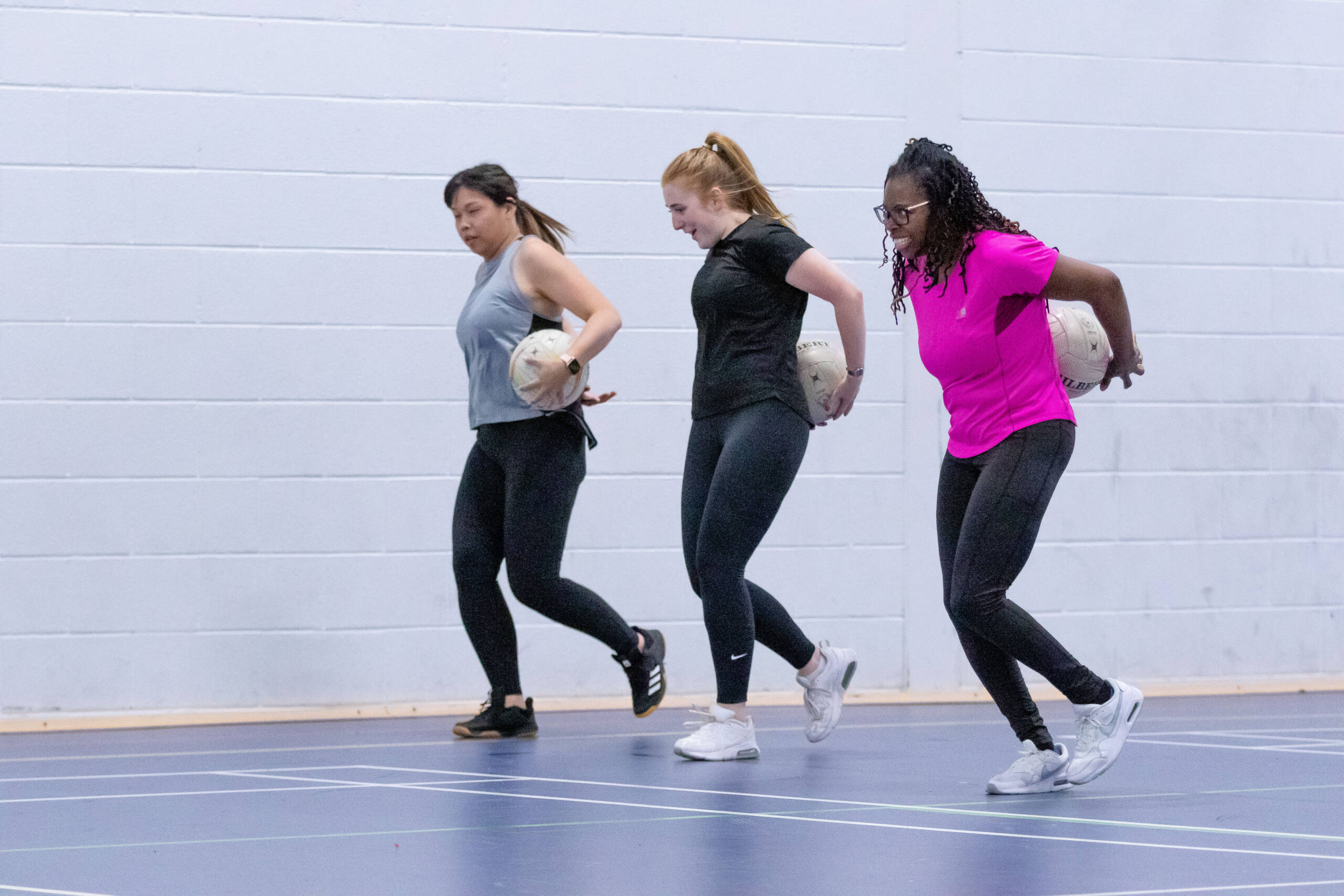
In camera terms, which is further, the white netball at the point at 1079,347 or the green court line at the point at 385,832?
the white netball at the point at 1079,347

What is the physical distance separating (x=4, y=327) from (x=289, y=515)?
1.11 meters

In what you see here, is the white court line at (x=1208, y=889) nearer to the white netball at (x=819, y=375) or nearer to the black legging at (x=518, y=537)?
the white netball at (x=819, y=375)

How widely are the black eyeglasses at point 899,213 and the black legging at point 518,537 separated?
4.39 ft

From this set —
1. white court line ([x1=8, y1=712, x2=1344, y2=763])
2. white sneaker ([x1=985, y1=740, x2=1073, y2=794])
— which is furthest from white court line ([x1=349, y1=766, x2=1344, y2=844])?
white court line ([x1=8, y1=712, x2=1344, y2=763])

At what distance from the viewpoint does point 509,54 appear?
19.2 ft

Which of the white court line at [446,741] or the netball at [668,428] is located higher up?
the netball at [668,428]

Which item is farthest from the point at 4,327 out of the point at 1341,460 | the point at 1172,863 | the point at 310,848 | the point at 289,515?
the point at 1341,460

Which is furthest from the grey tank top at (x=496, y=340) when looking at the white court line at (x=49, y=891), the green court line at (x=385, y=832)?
the white court line at (x=49, y=891)

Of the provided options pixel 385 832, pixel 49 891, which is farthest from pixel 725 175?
pixel 49 891

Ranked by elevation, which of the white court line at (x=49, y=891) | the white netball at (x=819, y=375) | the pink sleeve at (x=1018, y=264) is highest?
the pink sleeve at (x=1018, y=264)

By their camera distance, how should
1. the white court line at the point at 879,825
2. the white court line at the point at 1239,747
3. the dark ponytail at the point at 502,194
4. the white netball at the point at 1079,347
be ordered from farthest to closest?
the dark ponytail at the point at 502,194, the white court line at the point at 1239,747, the white netball at the point at 1079,347, the white court line at the point at 879,825

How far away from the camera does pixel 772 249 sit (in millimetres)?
4047

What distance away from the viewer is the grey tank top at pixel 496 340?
459 centimetres

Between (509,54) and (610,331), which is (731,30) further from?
Answer: (610,331)
